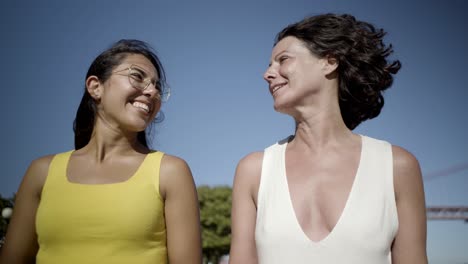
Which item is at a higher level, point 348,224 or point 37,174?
point 37,174

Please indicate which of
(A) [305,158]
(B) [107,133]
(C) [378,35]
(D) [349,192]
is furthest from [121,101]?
(C) [378,35]

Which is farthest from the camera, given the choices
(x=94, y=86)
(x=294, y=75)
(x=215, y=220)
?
(x=215, y=220)

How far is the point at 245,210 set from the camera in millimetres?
3773

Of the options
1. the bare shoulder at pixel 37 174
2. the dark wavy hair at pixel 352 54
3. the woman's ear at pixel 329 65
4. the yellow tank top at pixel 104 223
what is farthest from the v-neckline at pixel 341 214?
the bare shoulder at pixel 37 174

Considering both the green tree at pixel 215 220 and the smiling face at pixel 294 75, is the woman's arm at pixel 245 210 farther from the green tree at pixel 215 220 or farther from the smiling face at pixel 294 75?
the green tree at pixel 215 220

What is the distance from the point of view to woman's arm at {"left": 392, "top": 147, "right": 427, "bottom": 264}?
341 centimetres

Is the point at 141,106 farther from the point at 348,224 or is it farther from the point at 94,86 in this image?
the point at 348,224

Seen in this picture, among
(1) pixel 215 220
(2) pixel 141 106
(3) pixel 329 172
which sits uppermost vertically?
(2) pixel 141 106

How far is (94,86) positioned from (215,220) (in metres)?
34.2

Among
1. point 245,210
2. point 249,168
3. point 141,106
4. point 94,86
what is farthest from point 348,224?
point 94,86

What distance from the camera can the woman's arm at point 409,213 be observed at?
3.41 metres

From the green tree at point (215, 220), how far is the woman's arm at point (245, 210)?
111ft

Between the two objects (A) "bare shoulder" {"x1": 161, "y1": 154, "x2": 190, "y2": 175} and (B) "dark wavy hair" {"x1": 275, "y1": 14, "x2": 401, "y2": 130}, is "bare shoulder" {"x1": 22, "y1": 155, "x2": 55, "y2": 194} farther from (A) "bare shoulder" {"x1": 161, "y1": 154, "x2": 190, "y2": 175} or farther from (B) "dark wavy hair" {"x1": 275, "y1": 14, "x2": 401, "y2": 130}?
(B) "dark wavy hair" {"x1": 275, "y1": 14, "x2": 401, "y2": 130}

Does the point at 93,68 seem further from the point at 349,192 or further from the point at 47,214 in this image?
the point at 349,192
